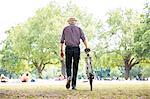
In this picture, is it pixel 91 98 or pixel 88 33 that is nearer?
pixel 91 98

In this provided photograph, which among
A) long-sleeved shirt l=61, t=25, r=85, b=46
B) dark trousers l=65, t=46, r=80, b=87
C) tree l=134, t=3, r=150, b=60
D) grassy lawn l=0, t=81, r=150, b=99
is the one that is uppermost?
tree l=134, t=3, r=150, b=60

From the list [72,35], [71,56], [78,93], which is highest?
[72,35]

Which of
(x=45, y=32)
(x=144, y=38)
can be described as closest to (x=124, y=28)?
(x=45, y=32)

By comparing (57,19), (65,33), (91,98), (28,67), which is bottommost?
(91,98)

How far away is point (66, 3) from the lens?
185ft

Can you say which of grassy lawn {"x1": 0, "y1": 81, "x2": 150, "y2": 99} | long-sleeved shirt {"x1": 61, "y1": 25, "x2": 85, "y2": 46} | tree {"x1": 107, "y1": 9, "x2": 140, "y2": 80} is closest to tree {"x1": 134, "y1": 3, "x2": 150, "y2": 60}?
tree {"x1": 107, "y1": 9, "x2": 140, "y2": 80}

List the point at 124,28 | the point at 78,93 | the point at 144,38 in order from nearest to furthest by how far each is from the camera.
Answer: the point at 78,93 < the point at 144,38 < the point at 124,28

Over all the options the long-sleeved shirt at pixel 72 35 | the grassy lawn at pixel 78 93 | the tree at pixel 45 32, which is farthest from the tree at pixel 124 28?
the long-sleeved shirt at pixel 72 35

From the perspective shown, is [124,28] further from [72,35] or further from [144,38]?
[72,35]

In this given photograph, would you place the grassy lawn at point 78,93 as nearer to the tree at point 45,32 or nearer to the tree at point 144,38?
the tree at point 144,38

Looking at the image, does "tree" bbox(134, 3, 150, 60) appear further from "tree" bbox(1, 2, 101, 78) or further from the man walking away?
the man walking away

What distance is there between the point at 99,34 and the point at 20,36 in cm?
1110

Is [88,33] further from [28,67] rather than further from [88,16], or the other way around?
[28,67]

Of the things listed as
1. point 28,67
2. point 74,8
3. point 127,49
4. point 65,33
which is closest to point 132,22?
point 127,49
